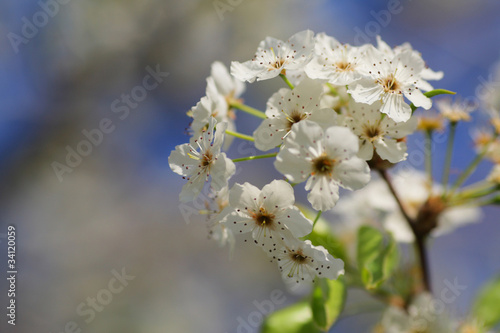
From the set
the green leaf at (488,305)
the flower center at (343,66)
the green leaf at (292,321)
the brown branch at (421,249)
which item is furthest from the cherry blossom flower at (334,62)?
the green leaf at (488,305)

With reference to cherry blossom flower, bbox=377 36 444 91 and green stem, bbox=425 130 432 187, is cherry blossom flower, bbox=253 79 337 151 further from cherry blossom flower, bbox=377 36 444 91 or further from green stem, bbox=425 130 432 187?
green stem, bbox=425 130 432 187

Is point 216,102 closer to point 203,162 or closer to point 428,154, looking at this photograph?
point 203,162

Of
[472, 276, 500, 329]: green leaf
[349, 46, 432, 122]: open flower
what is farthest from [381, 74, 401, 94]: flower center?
[472, 276, 500, 329]: green leaf

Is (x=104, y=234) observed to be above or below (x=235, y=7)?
below

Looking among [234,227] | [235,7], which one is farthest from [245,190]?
[235,7]

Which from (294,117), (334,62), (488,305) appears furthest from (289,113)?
(488,305)

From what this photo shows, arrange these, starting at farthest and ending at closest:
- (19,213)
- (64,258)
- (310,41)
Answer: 1. (64,258)
2. (19,213)
3. (310,41)

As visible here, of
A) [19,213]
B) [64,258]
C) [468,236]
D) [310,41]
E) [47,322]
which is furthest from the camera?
[468,236]

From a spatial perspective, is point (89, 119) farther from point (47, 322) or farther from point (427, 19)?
point (427, 19)

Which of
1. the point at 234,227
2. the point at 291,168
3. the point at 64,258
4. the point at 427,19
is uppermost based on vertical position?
the point at 427,19
